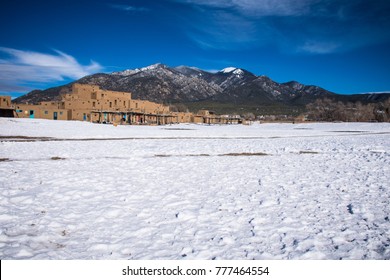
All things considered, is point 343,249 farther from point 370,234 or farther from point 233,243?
point 233,243

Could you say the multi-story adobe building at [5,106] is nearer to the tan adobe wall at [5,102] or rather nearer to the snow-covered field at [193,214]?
the tan adobe wall at [5,102]

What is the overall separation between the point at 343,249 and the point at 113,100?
73777mm

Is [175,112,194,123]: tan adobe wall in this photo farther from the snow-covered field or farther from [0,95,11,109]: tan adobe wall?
the snow-covered field

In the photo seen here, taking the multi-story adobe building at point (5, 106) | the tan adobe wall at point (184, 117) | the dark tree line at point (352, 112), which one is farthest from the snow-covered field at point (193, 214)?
the dark tree line at point (352, 112)

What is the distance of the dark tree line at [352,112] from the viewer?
293ft

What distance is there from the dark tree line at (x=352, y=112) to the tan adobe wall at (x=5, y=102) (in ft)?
324

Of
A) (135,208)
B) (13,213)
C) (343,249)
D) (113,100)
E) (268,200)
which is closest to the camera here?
(343,249)

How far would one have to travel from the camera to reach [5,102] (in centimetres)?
5900

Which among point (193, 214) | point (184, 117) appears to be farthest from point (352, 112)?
point (193, 214)

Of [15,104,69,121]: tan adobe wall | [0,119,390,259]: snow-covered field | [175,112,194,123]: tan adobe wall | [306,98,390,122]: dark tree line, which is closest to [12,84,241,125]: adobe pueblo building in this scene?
[15,104,69,121]: tan adobe wall

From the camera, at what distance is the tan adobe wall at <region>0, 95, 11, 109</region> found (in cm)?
5828

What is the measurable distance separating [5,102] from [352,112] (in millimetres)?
105060
